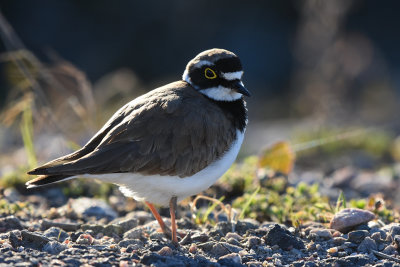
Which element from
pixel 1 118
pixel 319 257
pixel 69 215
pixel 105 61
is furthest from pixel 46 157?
pixel 105 61

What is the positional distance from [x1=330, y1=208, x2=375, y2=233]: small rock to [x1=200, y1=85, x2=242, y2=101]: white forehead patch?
1443mm

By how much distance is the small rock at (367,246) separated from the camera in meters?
4.58

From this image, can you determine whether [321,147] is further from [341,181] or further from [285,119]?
[285,119]

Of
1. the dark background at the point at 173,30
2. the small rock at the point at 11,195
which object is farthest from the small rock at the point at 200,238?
the dark background at the point at 173,30

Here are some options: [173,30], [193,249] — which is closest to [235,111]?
[193,249]

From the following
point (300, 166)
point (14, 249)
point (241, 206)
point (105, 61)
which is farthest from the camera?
point (105, 61)

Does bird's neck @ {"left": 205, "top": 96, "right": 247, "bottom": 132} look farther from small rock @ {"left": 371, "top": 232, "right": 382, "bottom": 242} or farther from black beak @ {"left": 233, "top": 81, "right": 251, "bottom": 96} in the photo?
small rock @ {"left": 371, "top": 232, "right": 382, "bottom": 242}

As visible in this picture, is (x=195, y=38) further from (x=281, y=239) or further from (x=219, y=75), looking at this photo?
(x=281, y=239)

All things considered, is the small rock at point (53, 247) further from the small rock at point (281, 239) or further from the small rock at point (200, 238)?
the small rock at point (281, 239)

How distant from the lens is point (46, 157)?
7.51 m

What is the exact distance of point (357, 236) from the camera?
4746mm

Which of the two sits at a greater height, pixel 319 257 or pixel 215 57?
pixel 215 57

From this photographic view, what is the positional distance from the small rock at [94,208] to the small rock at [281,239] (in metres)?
1.79

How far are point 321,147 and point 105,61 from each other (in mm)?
9793
